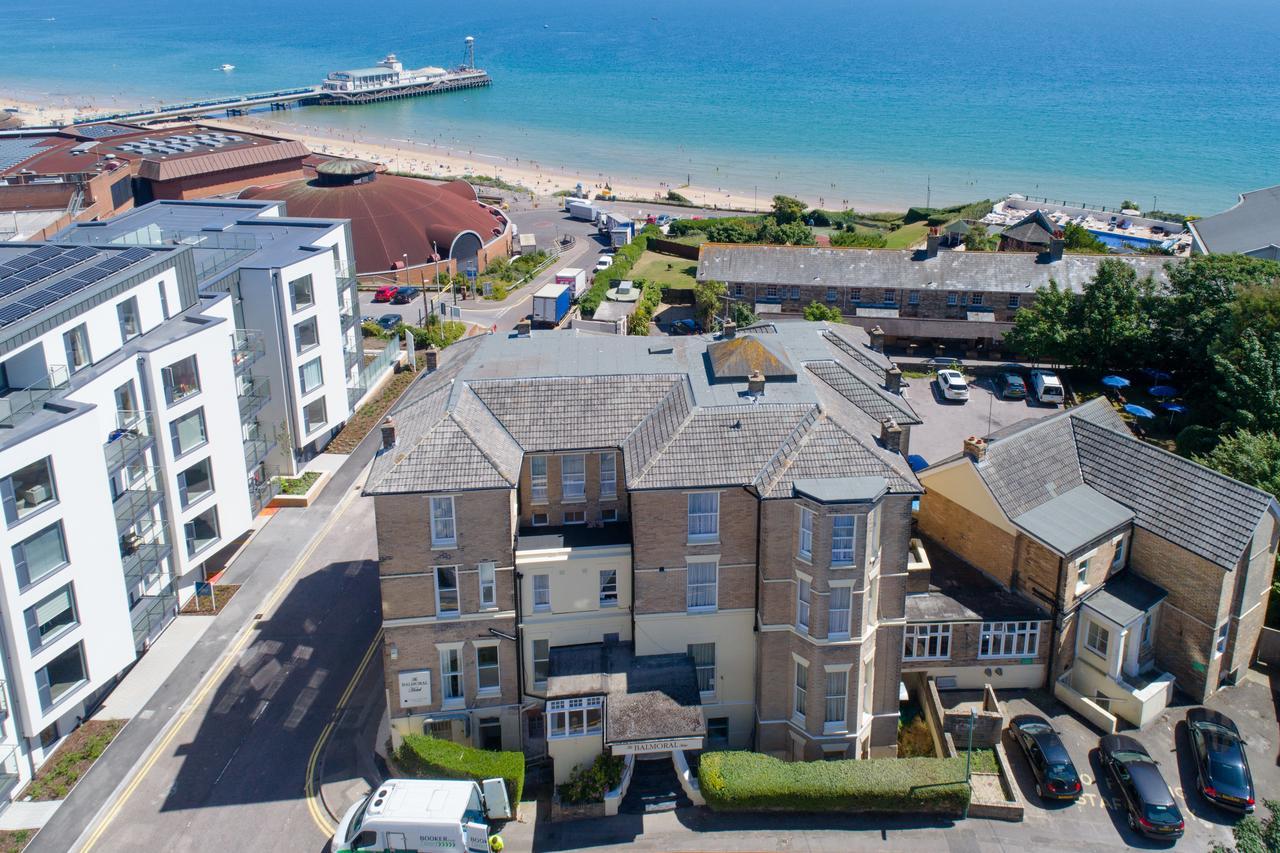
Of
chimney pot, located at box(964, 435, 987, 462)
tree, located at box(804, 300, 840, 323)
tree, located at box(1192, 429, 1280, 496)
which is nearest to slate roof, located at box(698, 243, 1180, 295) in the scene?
tree, located at box(804, 300, 840, 323)

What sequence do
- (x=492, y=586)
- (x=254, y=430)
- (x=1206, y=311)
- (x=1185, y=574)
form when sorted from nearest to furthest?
(x=492, y=586) → (x=1185, y=574) → (x=254, y=430) → (x=1206, y=311)

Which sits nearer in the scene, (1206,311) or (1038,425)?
(1038,425)

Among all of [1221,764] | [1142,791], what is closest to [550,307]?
[1142,791]

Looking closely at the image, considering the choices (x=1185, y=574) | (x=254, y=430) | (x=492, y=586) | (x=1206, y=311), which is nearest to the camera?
(x=492, y=586)

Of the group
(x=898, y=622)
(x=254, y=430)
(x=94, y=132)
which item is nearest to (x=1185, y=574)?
(x=898, y=622)

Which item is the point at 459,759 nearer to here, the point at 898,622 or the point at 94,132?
the point at 898,622

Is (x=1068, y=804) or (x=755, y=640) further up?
(x=755, y=640)
